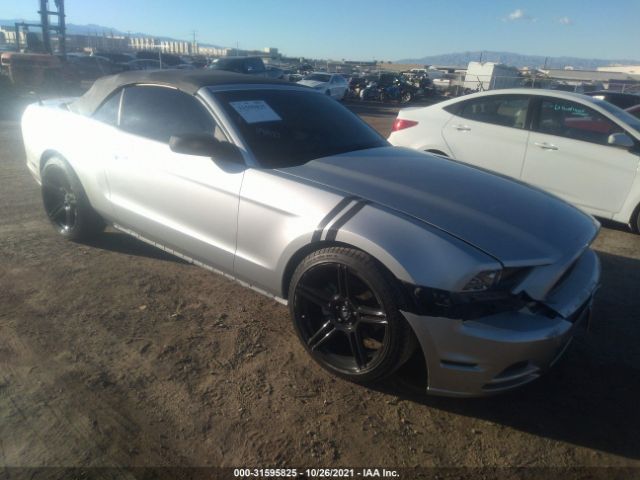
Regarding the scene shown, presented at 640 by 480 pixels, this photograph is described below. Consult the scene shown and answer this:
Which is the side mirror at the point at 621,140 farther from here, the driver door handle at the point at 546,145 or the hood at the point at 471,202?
the hood at the point at 471,202

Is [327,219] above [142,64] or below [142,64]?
below

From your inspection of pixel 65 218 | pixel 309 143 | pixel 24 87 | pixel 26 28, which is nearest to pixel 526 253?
pixel 309 143

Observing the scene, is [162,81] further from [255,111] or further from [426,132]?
[426,132]

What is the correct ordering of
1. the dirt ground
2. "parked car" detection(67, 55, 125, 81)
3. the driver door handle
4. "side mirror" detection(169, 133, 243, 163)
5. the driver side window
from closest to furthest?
the dirt ground, "side mirror" detection(169, 133, 243, 163), the driver side window, the driver door handle, "parked car" detection(67, 55, 125, 81)

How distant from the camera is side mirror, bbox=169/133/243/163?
2971mm

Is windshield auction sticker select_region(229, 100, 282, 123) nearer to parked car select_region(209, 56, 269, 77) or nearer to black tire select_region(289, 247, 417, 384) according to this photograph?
black tire select_region(289, 247, 417, 384)

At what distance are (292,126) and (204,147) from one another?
746mm

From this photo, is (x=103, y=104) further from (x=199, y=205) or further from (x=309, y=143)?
(x=309, y=143)

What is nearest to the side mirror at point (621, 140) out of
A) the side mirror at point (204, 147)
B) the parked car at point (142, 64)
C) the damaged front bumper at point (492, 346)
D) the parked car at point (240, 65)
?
the damaged front bumper at point (492, 346)

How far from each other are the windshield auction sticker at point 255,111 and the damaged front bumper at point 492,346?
1719mm

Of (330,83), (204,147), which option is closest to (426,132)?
(204,147)

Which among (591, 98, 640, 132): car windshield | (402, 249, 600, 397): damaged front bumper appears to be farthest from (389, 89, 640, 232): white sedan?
(402, 249, 600, 397): damaged front bumper

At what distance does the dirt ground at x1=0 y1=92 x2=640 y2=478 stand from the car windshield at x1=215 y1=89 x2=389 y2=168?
1.13 m

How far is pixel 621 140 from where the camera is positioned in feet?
16.9
